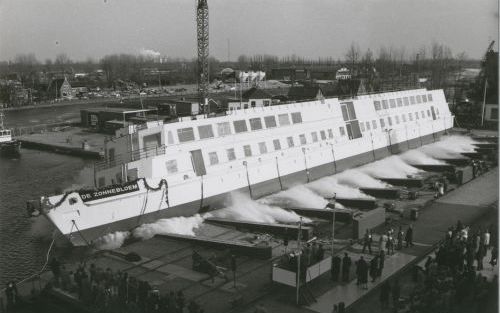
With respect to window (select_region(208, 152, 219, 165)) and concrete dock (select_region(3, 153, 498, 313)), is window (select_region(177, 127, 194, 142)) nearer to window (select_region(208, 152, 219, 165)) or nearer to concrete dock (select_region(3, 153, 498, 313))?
window (select_region(208, 152, 219, 165))

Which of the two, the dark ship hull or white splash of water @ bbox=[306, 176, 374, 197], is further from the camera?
the dark ship hull

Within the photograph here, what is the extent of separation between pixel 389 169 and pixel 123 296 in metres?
34.5

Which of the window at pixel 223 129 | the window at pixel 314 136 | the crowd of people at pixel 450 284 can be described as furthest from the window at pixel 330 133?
the crowd of people at pixel 450 284

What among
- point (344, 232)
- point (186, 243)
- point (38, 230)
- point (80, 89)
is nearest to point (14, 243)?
point (38, 230)

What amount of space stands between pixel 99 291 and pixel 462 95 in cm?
10430

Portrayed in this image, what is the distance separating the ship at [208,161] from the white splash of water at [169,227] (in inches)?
17.9

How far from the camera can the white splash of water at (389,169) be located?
4519 centimetres

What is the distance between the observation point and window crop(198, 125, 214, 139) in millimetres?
33438

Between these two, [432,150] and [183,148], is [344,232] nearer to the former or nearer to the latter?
[183,148]

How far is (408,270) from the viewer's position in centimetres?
2123

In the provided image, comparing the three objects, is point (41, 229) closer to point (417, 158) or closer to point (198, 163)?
point (198, 163)

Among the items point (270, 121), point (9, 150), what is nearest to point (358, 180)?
point (270, 121)

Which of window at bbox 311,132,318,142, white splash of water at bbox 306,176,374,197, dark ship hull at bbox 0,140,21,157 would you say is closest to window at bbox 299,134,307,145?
window at bbox 311,132,318,142

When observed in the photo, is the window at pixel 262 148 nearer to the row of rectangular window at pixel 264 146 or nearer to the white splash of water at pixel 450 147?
the row of rectangular window at pixel 264 146
